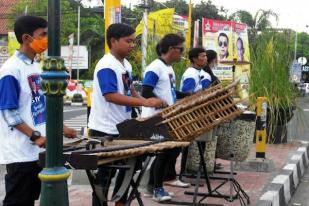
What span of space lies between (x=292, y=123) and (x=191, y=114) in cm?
879

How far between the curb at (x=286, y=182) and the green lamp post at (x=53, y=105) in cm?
286

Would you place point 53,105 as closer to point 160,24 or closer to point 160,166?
point 160,166

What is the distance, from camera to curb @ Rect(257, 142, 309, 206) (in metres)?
5.75

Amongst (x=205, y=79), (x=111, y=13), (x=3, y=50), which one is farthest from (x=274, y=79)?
(x=3, y=50)

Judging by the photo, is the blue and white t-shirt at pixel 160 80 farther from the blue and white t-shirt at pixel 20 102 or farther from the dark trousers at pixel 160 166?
the blue and white t-shirt at pixel 20 102

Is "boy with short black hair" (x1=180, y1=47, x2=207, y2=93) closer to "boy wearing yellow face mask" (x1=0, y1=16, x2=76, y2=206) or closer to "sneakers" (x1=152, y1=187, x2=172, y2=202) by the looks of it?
"sneakers" (x1=152, y1=187, x2=172, y2=202)

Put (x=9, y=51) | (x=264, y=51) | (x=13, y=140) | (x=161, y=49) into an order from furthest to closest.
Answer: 1. (x=9, y=51)
2. (x=264, y=51)
3. (x=161, y=49)
4. (x=13, y=140)

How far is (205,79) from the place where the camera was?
715 centimetres

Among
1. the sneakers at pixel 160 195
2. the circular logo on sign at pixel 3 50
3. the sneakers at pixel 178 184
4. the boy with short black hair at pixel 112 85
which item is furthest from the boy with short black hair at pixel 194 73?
the circular logo on sign at pixel 3 50

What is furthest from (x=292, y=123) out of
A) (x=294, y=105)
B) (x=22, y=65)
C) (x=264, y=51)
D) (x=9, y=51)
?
(x=9, y=51)

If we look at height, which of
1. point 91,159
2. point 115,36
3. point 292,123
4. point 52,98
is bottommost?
point 292,123

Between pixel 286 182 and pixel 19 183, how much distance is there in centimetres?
404

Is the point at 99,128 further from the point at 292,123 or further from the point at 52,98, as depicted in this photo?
the point at 292,123

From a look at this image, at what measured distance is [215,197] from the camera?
19.1ft
